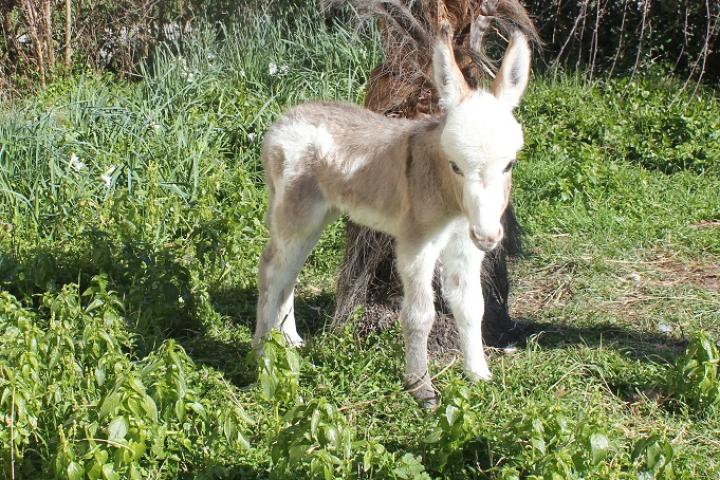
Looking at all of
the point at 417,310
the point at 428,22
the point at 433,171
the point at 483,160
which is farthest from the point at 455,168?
the point at 428,22

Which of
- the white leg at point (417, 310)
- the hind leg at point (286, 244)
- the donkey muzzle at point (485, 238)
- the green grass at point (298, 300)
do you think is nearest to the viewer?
the green grass at point (298, 300)

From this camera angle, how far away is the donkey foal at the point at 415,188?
3.76 m

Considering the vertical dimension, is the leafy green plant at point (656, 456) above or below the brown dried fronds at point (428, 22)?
below

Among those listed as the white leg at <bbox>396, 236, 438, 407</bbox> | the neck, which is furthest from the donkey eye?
the white leg at <bbox>396, 236, 438, 407</bbox>

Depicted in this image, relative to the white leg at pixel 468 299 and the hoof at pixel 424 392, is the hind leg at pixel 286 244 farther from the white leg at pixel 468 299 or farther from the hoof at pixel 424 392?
the hoof at pixel 424 392

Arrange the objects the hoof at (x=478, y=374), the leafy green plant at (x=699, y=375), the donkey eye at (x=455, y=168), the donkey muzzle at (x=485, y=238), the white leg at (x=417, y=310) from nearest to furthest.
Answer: the donkey muzzle at (x=485, y=238) → the donkey eye at (x=455, y=168) → the leafy green plant at (x=699, y=375) → the white leg at (x=417, y=310) → the hoof at (x=478, y=374)

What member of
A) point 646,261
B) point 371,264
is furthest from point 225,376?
point 646,261

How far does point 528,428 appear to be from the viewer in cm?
326

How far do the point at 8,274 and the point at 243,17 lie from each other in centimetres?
533

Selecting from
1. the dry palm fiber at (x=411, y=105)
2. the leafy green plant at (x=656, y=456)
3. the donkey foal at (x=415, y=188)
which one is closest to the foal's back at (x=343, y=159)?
the donkey foal at (x=415, y=188)

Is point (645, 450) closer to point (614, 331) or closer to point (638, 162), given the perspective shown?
point (614, 331)

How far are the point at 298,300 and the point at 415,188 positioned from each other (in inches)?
68.5

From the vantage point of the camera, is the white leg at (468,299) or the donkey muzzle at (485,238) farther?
the white leg at (468,299)

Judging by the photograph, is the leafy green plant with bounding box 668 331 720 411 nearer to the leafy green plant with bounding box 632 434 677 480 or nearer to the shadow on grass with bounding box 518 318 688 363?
the shadow on grass with bounding box 518 318 688 363
